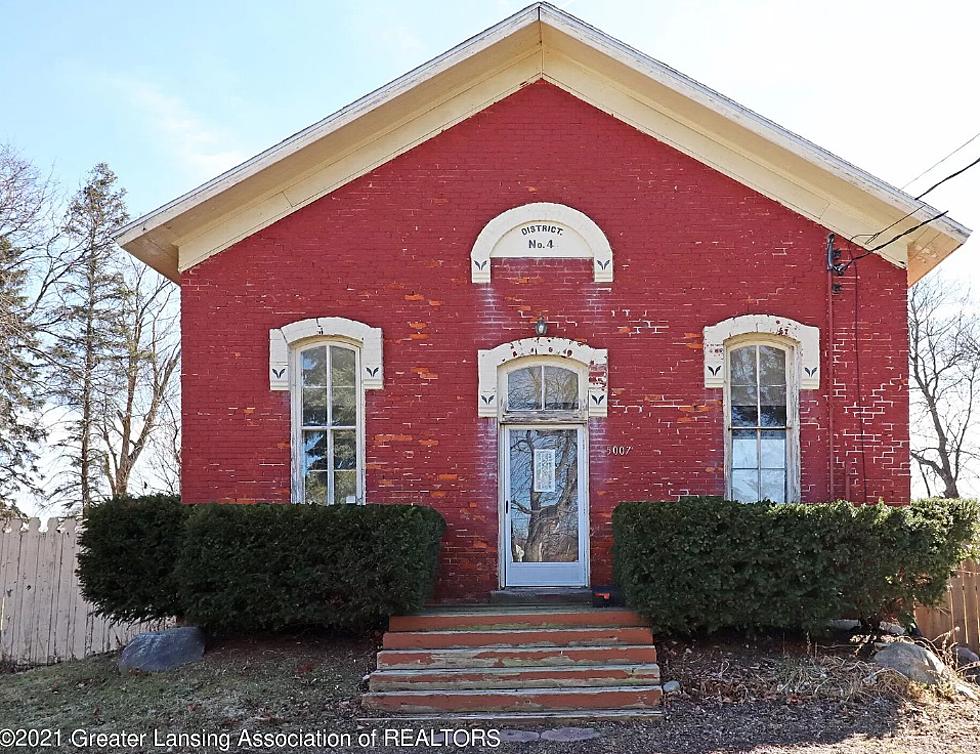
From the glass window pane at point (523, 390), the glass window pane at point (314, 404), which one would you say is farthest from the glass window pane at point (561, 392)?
the glass window pane at point (314, 404)

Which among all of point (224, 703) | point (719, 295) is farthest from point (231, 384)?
point (719, 295)

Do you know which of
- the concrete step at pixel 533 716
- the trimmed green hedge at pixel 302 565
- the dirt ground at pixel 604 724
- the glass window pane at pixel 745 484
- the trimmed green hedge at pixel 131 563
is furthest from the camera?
the glass window pane at pixel 745 484

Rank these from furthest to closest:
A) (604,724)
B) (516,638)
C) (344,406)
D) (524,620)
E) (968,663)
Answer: (344,406) → (968,663) → (524,620) → (516,638) → (604,724)

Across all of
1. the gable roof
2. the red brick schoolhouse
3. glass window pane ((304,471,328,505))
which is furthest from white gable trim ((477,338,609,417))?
the gable roof

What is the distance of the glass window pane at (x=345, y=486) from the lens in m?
12.4

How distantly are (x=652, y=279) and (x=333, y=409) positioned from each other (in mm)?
4286

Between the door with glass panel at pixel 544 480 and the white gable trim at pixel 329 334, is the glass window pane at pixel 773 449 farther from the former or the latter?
the white gable trim at pixel 329 334

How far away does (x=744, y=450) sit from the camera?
490 inches

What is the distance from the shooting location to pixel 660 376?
12352mm

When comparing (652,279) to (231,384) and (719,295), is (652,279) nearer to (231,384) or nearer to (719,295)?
(719,295)

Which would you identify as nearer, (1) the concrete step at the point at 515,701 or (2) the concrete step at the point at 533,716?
(2) the concrete step at the point at 533,716

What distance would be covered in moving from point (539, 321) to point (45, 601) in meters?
8.08

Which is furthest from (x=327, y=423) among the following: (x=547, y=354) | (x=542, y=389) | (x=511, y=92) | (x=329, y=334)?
(x=511, y=92)

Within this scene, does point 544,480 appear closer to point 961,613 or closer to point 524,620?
point 524,620
